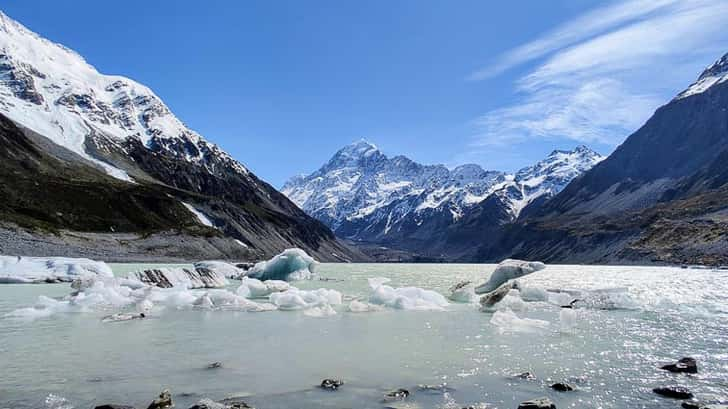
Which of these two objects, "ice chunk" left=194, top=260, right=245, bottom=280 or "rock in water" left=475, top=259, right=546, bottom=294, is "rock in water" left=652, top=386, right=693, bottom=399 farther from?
"ice chunk" left=194, top=260, right=245, bottom=280

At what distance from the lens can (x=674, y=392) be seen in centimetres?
1365

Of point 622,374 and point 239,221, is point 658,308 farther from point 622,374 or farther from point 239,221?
point 239,221

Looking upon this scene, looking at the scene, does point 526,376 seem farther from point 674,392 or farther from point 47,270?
point 47,270

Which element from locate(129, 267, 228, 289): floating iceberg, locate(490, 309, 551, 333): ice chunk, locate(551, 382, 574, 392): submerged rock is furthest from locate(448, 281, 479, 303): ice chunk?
locate(551, 382, 574, 392): submerged rock

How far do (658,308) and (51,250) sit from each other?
294 feet

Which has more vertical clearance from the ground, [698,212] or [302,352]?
[698,212]

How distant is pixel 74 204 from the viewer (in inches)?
4754

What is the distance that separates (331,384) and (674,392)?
9241 millimetres

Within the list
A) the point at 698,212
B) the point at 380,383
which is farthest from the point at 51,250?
the point at 698,212

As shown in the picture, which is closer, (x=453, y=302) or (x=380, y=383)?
(x=380, y=383)

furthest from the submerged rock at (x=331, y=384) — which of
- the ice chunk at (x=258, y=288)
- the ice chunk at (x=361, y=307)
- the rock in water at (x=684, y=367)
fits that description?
the ice chunk at (x=258, y=288)

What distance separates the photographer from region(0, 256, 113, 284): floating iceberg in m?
50.3

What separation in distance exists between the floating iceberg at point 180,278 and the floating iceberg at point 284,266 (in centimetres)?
628

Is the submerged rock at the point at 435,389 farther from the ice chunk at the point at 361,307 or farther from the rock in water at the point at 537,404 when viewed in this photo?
the ice chunk at the point at 361,307
